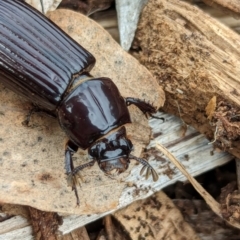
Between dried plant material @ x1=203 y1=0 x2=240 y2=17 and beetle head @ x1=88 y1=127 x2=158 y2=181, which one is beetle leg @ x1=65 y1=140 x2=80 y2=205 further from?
dried plant material @ x1=203 y1=0 x2=240 y2=17

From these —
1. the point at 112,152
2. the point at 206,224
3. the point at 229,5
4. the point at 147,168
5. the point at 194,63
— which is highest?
the point at 229,5

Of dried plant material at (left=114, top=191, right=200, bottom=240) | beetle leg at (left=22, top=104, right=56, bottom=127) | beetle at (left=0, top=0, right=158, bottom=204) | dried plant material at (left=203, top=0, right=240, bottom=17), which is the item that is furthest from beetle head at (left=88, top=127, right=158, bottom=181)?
dried plant material at (left=203, top=0, right=240, bottom=17)

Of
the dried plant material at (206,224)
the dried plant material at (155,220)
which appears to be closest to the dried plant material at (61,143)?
the dried plant material at (155,220)

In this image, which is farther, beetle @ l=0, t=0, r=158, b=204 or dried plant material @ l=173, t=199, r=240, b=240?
dried plant material @ l=173, t=199, r=240, b=240

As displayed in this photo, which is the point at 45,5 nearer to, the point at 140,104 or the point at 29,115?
the point at 29,115

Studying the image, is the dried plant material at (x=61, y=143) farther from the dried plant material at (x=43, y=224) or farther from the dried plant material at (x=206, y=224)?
the dried plant material at (x=206, y=224)

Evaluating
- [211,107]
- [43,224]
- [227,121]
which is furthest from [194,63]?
[43,224]

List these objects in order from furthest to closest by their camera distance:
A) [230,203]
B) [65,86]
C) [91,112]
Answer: [230,203], [65,86], [91,112]
